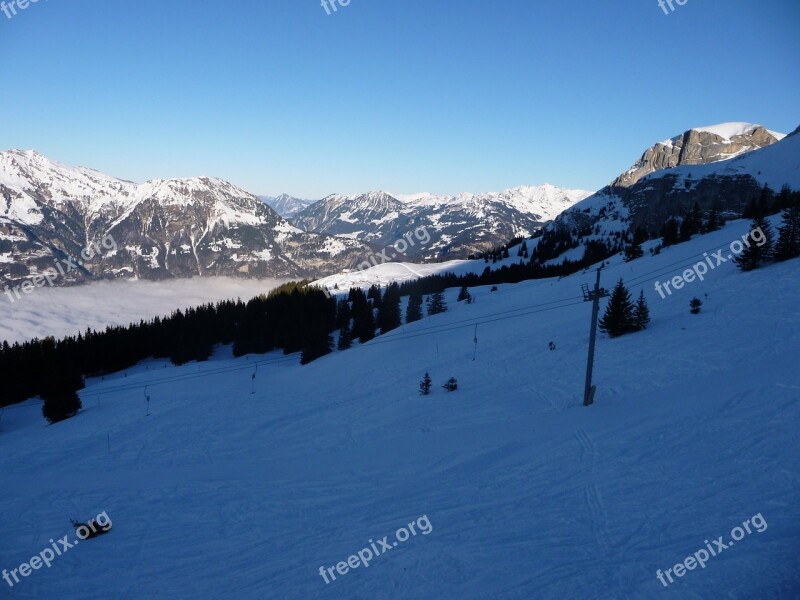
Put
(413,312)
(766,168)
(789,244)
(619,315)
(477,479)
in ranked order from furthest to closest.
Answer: (766,168)
(413,312)
(789,244)
(619,315)
(477,479)

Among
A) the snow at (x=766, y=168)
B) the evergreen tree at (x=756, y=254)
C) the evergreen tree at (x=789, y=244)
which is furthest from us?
the snow at (x=766, y=168)

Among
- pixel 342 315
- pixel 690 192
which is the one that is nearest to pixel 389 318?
pixel 342 315

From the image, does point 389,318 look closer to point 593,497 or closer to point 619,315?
point 619,315

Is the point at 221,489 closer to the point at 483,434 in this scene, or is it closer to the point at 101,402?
the point at 483,434

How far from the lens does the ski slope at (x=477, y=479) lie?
1024 centimetres

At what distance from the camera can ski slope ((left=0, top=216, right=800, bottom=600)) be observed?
1024 centimetres

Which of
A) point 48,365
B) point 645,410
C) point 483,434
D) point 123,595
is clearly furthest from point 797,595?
point 48,365

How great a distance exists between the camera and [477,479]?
15328 millimetres

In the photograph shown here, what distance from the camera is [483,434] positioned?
66.0ft

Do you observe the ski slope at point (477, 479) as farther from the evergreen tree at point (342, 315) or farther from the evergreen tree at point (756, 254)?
the evergreen tree at point (342, 315)

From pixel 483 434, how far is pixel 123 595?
1393cm

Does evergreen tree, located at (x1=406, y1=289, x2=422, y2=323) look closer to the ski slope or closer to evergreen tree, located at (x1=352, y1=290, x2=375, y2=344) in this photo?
evergreen tree, located at (x1=352, y1=290, x2=375, y2=344)

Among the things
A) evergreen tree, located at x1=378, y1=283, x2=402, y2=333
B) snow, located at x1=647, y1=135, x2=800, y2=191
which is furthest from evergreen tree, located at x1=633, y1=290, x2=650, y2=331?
snow, located at x1=647, y1=135, x2=800, y2=191

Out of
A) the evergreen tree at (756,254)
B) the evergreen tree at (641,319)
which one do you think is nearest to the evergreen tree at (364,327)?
the evergreen tree at (641,319)
